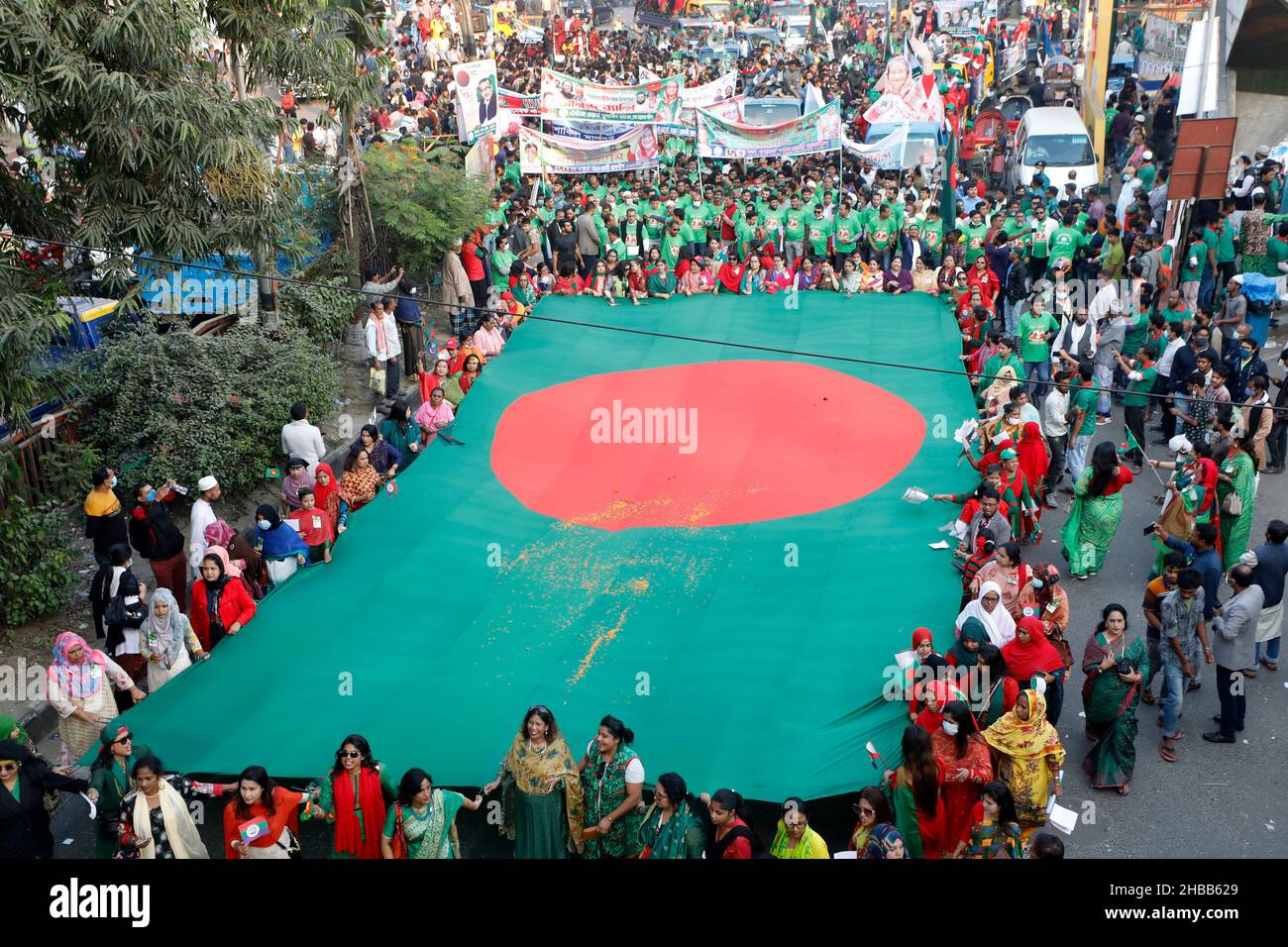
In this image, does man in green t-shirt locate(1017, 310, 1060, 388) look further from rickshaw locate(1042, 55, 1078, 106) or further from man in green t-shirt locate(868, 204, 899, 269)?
rickshaw locate(1042, 55, 1078, 106)

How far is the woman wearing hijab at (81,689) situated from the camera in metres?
8.30

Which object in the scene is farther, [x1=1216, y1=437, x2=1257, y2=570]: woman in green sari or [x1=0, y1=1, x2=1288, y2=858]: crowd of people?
[x1=1216, y1=437, x2=1257, y2=570]: woman in green sari

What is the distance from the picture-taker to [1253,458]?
34.0ft

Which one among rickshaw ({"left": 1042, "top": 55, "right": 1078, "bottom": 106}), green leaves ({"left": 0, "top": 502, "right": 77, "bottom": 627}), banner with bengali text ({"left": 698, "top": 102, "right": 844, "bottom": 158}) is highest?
banner with bengali text ({"left": 698, "top": 102, "right": 844, "bottom": 158})

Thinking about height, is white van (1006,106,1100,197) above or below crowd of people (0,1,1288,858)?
above

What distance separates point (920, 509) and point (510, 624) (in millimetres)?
3682

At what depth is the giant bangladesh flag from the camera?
797 cm

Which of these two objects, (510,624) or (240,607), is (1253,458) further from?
(240,607)

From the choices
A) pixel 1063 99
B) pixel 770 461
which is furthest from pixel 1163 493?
pixel 1063 99

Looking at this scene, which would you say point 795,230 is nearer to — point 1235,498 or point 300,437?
point 300,437

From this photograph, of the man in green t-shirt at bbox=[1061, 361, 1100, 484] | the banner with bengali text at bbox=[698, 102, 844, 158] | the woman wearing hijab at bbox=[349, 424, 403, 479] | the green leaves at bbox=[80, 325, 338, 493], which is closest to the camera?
the woman wearing hijab at bbox=[349, 424, 403, 479]

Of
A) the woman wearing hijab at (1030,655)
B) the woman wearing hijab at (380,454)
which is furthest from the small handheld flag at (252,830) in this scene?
the woman wearing hijab at (380,454)

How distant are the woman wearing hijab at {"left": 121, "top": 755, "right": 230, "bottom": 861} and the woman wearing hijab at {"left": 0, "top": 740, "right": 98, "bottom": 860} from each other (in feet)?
1.96

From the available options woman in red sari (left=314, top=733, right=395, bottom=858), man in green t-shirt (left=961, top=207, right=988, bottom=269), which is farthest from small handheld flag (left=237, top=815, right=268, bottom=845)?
man in green t-shirt (left=961, top=207, right=988, bottom=269)
